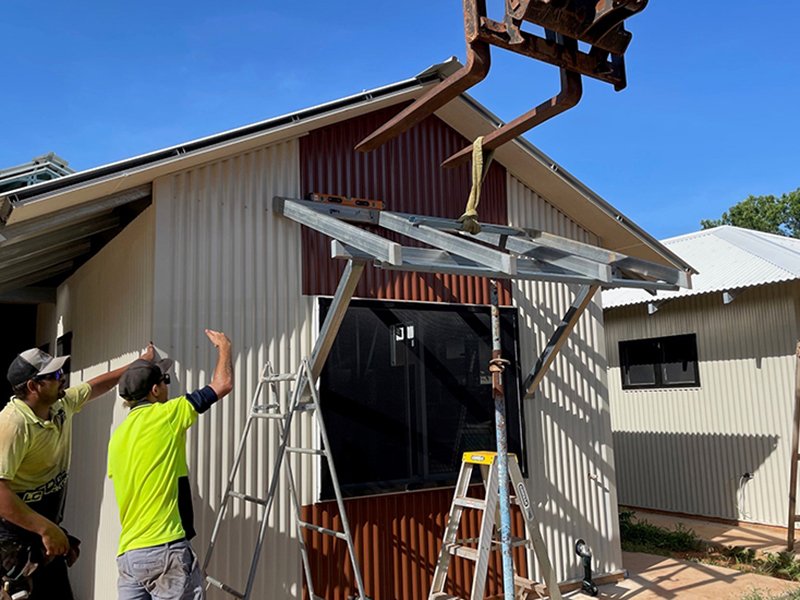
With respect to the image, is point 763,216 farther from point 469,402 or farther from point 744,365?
point 469,402

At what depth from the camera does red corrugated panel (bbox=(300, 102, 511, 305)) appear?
607 cm

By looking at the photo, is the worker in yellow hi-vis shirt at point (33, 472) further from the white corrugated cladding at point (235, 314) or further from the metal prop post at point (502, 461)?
the metal prop post at point (502, 461)

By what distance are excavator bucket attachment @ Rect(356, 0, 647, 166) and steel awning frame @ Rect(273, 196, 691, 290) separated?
0.98m

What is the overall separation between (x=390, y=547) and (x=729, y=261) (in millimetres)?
7968

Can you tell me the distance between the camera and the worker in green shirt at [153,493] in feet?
11.7

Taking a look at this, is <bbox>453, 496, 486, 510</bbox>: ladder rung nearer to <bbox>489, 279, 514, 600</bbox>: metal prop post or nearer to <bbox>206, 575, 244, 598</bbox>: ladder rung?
<bbox>489, 279, 514, 600</bbox>: metal prop post

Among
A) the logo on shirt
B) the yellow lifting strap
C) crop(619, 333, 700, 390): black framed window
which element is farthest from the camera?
crop(619, 333, 700, 390): black framed window

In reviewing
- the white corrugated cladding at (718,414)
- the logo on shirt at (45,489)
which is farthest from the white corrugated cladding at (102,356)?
the white corrugated cladding at (718,414)

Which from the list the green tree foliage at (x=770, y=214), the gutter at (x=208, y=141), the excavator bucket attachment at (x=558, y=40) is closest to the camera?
the excavator bucket attachment at (x=558, y=40)

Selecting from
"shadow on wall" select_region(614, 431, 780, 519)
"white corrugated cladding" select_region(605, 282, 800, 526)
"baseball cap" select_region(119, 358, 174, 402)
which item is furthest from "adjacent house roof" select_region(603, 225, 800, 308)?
"baseball cap" select_region(119, 358, 174, 402)

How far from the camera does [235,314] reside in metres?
5.51

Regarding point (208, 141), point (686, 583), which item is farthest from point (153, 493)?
point (686, 583)

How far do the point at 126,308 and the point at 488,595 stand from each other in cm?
409

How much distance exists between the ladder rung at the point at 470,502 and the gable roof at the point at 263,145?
10.6 feet
